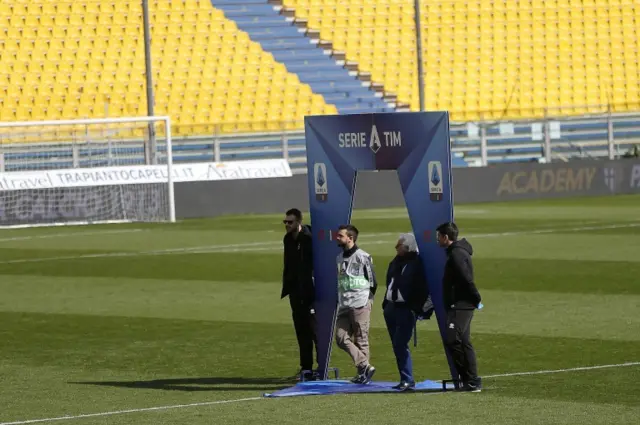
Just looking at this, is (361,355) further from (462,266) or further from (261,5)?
(261,5)

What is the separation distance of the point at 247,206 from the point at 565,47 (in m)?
16.9

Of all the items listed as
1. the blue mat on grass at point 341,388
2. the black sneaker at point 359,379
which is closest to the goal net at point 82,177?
the blue mat on grass at point 341,388

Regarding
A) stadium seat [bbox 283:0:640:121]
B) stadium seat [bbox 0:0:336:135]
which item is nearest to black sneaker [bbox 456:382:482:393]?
stadium seat [bbox 0:0:336:135]

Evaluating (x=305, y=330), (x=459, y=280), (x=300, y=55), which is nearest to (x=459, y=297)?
(x=459, y=280)

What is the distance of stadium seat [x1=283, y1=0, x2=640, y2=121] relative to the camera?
162 ft

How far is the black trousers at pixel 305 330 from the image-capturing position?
14188mm

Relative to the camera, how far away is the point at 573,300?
19750 mm

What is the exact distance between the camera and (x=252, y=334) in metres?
17.6

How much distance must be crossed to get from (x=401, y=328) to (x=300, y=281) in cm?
139

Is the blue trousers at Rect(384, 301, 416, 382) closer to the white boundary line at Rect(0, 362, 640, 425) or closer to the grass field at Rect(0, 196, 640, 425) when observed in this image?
the grass field at Rect(0, 196, 640, 425)

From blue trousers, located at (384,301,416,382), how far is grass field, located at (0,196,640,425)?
372 millimetres

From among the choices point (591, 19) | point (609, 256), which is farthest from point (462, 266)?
point (591, 19)

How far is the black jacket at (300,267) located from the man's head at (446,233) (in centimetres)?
179

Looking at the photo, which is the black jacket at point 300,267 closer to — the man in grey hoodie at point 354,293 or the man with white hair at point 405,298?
the man in grey hoodie at point 354,293
